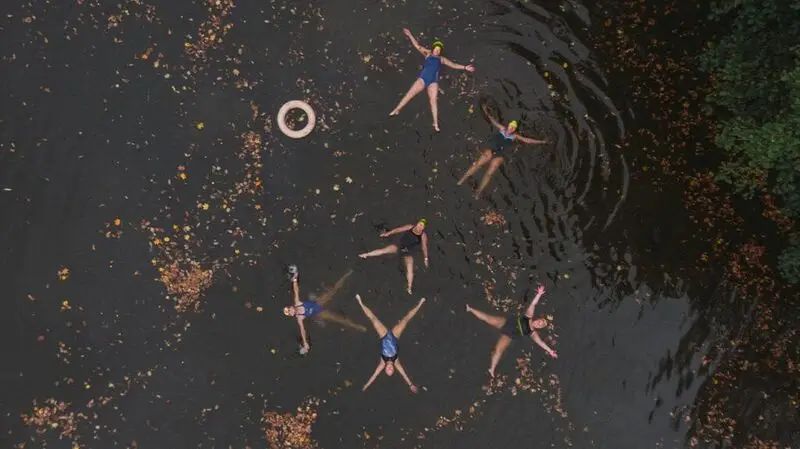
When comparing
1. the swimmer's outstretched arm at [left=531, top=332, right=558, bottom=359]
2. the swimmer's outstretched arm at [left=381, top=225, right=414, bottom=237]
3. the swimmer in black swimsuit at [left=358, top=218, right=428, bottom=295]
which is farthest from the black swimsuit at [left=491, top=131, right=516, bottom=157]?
the swimmer's outstretched arm at [left=531, top=332, right=558, bottom=359]

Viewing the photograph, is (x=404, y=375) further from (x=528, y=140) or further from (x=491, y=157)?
(x=528, y=140)

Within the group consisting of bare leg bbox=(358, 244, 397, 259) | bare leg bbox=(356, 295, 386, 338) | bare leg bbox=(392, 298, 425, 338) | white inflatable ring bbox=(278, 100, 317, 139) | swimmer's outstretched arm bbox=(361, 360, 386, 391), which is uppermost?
white inflatable ring bbox=(278, 100, 317, 139)

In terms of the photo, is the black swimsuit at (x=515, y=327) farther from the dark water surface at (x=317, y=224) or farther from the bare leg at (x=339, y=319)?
the bare leg at (x=339, y=319)

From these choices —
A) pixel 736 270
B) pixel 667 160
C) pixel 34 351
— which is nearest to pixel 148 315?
pixel 34 351

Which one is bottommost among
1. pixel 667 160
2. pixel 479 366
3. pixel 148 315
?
pixel 479 366

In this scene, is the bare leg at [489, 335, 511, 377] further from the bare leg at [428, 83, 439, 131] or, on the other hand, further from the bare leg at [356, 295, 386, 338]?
the bare leg at [428, 83, 439, 131]

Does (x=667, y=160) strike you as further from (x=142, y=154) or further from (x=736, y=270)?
(x=142, y=154)
